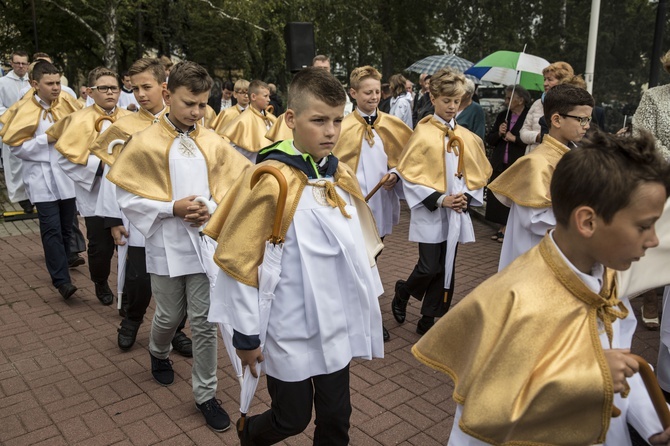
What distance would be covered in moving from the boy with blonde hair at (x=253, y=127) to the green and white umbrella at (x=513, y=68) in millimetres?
3530

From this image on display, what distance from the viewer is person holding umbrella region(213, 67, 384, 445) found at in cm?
278

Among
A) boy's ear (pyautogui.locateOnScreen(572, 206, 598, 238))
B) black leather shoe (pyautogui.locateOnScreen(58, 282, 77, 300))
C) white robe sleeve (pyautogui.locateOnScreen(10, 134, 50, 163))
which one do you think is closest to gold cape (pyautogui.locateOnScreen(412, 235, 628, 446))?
boy's ear (pyautogui.locateOnScreen(572, 206, 598, 238))

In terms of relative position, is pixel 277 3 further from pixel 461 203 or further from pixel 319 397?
pixel 319 397

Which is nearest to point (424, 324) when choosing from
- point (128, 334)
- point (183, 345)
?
point (183, 345)

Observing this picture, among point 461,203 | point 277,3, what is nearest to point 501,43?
point 277,3

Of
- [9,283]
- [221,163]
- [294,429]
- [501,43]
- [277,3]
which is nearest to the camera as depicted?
[294,429]

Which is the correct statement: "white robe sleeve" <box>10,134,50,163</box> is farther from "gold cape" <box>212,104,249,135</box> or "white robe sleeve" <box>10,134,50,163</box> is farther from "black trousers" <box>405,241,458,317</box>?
"black trousers" <box>405,241,458,317</box>

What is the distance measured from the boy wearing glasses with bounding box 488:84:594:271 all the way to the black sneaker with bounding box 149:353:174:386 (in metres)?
2.60

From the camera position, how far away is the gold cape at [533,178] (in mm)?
3764

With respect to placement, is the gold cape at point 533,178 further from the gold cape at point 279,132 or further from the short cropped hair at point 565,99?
the gold cape at point 279,132

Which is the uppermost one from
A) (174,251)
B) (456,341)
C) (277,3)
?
(277,3)

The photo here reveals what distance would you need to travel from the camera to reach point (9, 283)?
7070mm

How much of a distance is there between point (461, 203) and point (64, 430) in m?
3.35

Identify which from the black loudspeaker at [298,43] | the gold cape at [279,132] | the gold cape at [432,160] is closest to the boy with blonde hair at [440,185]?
the gold cape at [432,160]
